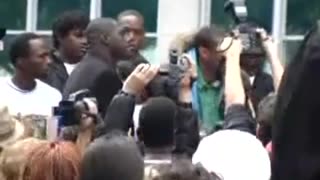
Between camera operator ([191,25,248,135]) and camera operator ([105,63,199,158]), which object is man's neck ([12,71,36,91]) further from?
camera operator ([105,63,199,158])

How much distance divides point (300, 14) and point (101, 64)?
20.2 feet

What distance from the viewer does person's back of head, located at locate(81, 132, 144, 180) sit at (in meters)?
3.80

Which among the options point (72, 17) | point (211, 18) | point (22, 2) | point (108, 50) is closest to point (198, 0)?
point (211, 18)

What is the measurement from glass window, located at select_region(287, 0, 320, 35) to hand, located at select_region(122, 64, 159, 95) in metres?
6.86

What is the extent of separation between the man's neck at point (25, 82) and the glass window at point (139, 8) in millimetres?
5563

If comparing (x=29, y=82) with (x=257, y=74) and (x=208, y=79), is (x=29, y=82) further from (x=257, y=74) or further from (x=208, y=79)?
(x=257, y=74)

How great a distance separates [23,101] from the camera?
25.6ft

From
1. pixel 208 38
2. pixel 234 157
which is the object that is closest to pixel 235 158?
pixel 234 157

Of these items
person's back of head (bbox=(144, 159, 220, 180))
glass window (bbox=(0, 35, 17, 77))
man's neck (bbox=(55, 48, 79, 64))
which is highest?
man's neck (bbox=(55, 48, 79, 64))

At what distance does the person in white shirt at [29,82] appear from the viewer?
7.74m

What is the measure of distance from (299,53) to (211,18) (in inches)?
441

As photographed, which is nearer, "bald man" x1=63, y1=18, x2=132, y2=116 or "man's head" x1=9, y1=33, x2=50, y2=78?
"bald man" x1=63, y1=18, x2=132, y2=116

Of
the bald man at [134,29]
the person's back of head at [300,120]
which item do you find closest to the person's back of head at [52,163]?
the person's back of head at [300,120]

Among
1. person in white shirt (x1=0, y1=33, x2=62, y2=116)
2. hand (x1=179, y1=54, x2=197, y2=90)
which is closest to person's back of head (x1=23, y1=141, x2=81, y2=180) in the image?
hand (x1=179, y1=54, x2=197, y2=90)
